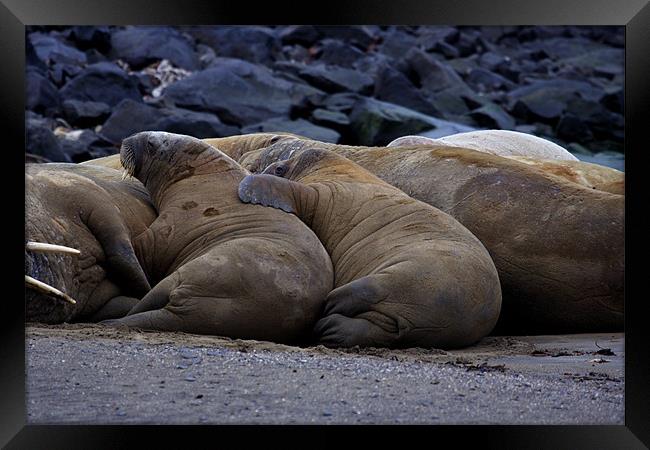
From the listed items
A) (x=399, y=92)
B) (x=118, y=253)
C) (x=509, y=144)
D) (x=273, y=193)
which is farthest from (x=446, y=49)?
(x=118, y=253)

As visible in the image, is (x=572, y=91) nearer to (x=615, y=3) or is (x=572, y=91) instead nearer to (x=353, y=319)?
(x=353, y=319)

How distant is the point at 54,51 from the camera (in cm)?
2584

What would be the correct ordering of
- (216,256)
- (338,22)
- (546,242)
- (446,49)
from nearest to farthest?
1. (338,22)
2. (216,256)
3. (546,242)
4. (446,49)

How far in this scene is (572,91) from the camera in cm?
2792

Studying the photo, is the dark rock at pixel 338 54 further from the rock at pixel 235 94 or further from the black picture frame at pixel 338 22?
the black picture frame at pixel 338 22

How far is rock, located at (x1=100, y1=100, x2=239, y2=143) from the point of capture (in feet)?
66.2

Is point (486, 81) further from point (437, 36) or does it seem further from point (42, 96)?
point (42, 96)

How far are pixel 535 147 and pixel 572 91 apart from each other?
1595 centimetres

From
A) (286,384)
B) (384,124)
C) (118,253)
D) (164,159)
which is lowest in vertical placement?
(384,124)

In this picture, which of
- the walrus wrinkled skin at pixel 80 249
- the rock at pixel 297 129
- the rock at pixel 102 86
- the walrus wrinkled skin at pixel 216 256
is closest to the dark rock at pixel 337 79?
the rock at pixel 297 129

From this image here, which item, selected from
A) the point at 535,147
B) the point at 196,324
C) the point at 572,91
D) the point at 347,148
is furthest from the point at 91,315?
the point at 572,91

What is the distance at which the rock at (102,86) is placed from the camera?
2230 cm

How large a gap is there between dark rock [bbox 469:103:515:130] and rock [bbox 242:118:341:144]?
444cm

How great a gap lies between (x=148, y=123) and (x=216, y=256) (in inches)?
527
